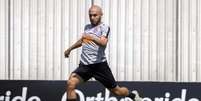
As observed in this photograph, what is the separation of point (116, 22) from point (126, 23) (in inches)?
6.6

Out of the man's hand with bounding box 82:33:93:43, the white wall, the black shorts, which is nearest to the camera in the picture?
the man's hand with bounding box 82:33:93:43

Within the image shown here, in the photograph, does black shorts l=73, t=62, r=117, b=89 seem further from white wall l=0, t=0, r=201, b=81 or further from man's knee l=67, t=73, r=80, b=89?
white wall l=0, t=0, r=201, b=81

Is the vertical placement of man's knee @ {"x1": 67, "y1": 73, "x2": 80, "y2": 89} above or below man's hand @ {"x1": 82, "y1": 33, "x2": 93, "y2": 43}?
below

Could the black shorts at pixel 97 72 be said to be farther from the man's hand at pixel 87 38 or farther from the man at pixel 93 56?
the man's hand at pixel 87 38

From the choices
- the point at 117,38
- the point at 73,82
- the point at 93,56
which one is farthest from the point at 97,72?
the point at 117,38

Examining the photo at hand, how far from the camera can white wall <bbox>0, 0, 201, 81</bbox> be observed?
31.8 feet

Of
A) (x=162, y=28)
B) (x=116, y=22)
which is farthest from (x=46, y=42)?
(x=162, y=28)

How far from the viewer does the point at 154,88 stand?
9406mm

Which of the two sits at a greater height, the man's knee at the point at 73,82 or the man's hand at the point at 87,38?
the man's hand at the point at 87,38

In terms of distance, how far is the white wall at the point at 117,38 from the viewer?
9.69 metres

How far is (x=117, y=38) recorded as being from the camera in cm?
977

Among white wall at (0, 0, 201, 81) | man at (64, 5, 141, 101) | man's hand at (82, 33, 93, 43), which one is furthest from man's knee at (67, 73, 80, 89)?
white wall at (0, 0, 201, 81)

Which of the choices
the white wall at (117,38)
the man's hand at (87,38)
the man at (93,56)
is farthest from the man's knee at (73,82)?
the white wall at (117,38)

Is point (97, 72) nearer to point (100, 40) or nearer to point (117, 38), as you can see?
point (100, 40)
